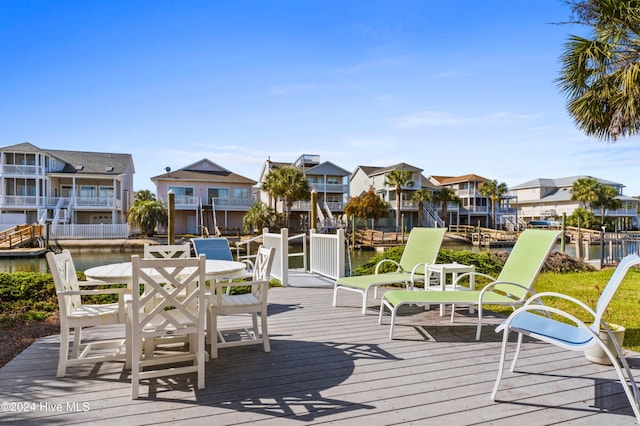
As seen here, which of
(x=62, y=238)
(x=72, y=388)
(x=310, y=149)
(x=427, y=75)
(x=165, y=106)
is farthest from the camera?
(x=310, y=149)

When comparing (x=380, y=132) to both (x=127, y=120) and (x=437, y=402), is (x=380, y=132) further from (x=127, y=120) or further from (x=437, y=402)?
(x=437, y=402)

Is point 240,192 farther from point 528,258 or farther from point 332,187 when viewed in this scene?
point 528,258

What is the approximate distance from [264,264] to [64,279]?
185cm

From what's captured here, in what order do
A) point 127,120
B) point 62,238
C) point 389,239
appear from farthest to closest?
point 389,239 → point 62,238 → point 127,120

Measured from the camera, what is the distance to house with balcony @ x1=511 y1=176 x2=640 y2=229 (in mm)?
46906

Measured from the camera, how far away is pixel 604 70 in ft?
28.1

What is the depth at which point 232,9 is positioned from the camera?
916 cm

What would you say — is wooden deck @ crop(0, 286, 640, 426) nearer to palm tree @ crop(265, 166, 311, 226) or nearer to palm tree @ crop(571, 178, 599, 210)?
palm tree @ crop(265, 166, 311, 226)

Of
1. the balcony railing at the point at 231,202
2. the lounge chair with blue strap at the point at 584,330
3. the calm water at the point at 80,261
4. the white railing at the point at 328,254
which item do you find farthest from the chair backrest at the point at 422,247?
the balcony railing at the point at 231,202

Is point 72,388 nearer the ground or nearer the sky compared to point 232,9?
nearer the ground

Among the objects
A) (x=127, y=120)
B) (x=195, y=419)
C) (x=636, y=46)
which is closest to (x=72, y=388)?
(x=195, y=419)

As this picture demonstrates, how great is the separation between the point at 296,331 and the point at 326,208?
95.1 ft

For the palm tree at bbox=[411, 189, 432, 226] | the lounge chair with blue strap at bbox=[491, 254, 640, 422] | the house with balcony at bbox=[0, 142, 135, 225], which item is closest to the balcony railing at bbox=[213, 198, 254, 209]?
the house with balcony at bbox=[0, 142, 135, 225]

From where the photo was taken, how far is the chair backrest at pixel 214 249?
6500 mm
